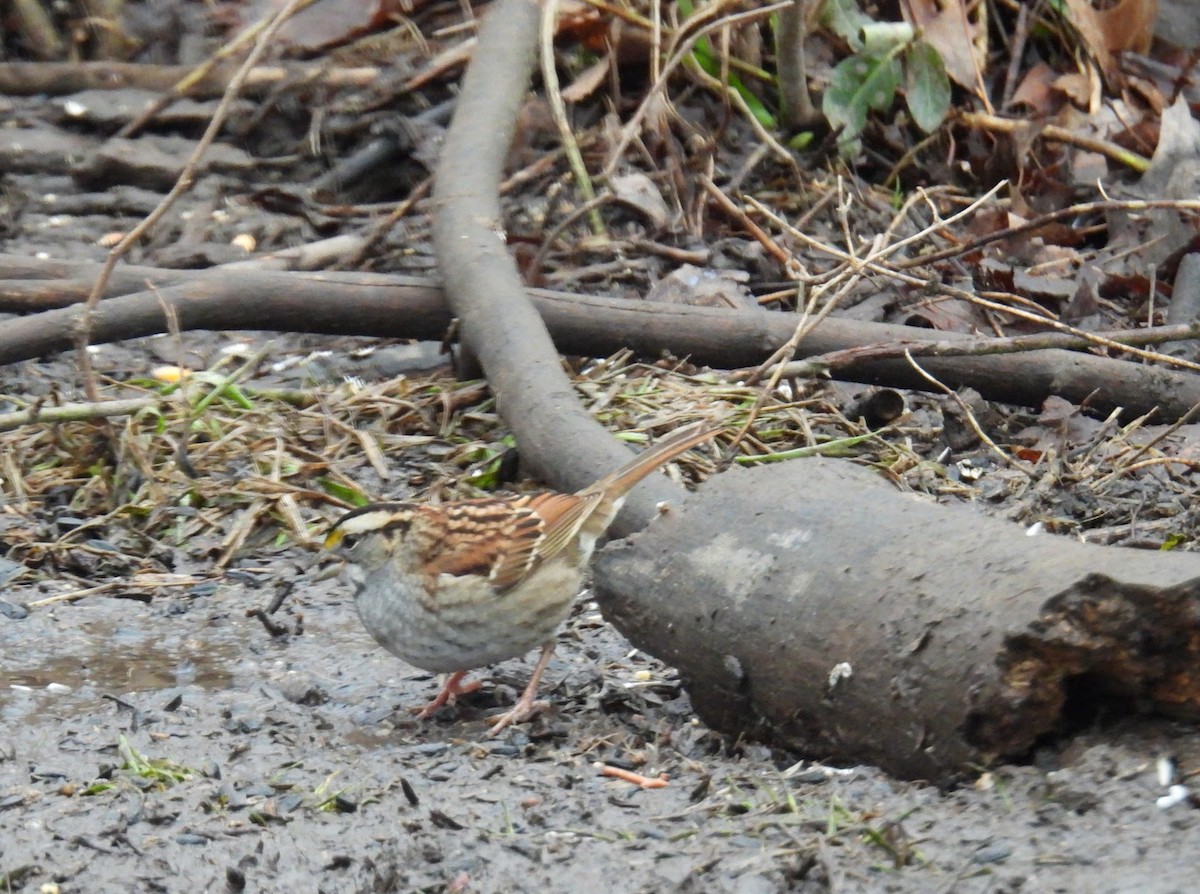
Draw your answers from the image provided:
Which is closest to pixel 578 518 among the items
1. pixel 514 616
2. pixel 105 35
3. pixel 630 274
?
pixel 514 616

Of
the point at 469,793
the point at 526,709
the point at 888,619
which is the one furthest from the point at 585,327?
the point at 888,619

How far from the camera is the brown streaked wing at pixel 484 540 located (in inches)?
179

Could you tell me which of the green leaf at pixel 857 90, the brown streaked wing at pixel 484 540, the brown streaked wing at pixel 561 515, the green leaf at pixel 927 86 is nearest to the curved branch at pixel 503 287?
the brown streaked wing at pixel 561 515

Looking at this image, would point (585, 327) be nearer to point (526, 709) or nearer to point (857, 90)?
point (526, 709)

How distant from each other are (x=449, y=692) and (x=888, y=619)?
58.6 inches

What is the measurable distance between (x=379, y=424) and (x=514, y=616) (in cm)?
213

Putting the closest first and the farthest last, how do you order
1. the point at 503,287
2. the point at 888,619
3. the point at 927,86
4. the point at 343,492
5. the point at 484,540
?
the point at 888,619 < the point at 484,540 < the point at 343,492 < the point at 503,287 < the point at 927,86

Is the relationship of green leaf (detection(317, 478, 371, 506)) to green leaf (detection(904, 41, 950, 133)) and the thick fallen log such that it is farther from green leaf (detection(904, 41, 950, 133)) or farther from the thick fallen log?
green leaf (detection(904, 41, 950, 133))

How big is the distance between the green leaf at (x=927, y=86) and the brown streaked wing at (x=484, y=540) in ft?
14.2

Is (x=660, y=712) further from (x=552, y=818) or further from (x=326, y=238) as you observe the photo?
(x=326, y=238)

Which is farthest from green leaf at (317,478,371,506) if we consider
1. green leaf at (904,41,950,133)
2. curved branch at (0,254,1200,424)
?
green leaf at (904,41,950,133)

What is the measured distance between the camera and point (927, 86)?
27.4 ft

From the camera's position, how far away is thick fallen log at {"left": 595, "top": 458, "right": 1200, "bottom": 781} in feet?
11.0

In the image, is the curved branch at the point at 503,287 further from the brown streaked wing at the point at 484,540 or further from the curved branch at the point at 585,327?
the brown streaked wing at the point at 484,540
